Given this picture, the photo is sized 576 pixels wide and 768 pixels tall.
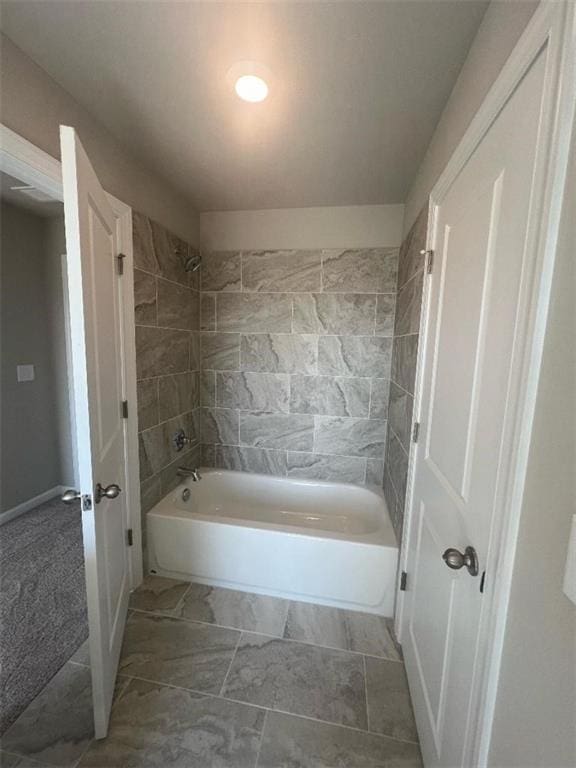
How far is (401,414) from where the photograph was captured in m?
1.77

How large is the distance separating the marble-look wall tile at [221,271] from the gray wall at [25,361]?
146 cm

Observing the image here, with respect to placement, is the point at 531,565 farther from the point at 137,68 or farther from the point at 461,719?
the point at 137,68

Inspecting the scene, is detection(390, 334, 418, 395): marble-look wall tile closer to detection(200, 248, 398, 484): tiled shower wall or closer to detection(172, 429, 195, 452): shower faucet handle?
detection(200, 248, 398, 484): tiled shower wall

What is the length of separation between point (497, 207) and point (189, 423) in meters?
2.18

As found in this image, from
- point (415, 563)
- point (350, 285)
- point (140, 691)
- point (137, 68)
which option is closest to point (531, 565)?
point (415, 563)

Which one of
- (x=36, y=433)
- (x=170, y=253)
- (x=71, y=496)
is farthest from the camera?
(x=36, y=433)

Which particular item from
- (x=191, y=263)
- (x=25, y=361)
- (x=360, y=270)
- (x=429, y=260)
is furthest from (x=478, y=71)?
(x=25, y=361)

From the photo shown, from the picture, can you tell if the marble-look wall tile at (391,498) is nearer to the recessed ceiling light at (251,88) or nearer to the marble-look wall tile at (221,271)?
the marble-look wall tile at (221,271)

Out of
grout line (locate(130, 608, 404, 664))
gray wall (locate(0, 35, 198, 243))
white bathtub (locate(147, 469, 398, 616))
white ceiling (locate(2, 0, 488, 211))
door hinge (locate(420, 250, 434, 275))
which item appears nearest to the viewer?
white ceiling (locate(2, 0, 488, 211))

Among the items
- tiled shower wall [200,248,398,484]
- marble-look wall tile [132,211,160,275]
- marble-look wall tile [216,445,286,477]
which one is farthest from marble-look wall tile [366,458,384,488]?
marble-look wall tile [132,211,160,275]

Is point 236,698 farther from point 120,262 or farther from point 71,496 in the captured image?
point 120,262

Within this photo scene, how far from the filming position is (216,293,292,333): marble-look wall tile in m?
2.38

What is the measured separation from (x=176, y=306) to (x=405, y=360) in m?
1.53

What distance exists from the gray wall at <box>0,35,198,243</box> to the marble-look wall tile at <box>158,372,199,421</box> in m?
1.01
